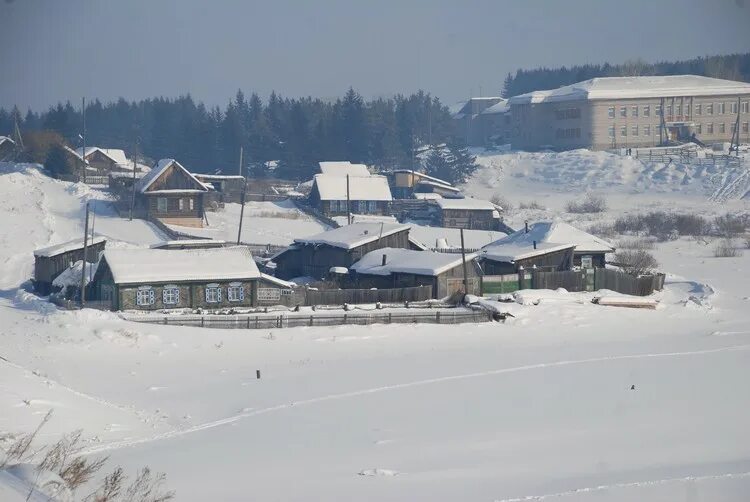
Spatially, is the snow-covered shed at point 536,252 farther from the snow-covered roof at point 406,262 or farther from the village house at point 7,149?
the village house at point 7,149

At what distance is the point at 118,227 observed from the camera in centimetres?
6084

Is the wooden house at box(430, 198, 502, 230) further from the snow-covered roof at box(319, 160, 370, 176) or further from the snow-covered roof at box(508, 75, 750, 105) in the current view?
the snow-covered roof at box(508, 75, 750, 105)

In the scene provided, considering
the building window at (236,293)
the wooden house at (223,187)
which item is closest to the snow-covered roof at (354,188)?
the wooden house at (223,187)

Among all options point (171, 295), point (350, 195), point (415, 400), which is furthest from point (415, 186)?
point (415, 400)

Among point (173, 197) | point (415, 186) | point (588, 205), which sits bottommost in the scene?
point (588, 205)

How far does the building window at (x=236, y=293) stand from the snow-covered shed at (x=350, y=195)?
103 feet

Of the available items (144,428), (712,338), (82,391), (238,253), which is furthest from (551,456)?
(238,253)

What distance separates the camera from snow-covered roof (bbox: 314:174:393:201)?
72312 millimetres

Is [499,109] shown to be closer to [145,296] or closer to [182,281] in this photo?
[182,281]

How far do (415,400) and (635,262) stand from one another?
30102mm

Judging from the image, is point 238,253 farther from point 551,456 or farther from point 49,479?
point 49,479

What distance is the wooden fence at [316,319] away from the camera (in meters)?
35.2

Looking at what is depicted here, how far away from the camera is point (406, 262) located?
4381cm

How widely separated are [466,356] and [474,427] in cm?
1101
